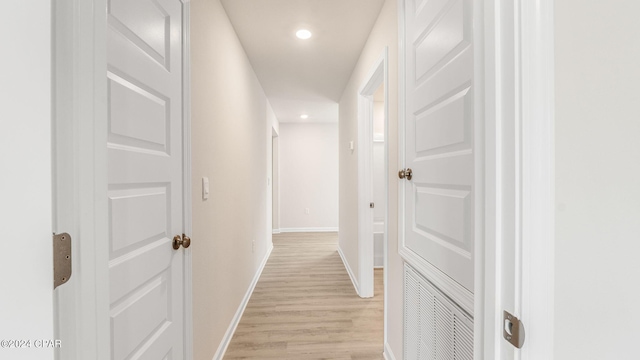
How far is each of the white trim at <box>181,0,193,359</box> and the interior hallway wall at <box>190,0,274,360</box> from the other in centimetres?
9

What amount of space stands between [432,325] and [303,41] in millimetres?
2351

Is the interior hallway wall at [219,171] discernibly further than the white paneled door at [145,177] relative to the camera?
Yes

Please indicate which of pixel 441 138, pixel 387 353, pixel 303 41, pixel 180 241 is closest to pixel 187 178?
pixel 180 241

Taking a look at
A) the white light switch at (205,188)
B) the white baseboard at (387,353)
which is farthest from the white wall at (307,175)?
the white light switch at (205,188)

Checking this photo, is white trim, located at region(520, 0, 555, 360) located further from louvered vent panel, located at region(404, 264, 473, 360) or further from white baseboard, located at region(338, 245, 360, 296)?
white baseboard, located at region(338, 245, 360, 296)

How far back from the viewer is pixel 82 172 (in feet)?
1.74

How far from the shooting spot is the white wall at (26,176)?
1.31 feet

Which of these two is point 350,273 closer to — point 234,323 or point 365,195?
point 365,195

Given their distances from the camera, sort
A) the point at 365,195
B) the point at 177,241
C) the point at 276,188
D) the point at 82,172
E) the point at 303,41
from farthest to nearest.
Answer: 1. the point at 276,188
2. the point at 365,195
3. the point at 303,41
4. the point at 177,241
5. the point at 82,172

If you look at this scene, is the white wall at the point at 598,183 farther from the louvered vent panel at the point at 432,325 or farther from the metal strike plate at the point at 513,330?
the louvered vent panel at the point at 432,325

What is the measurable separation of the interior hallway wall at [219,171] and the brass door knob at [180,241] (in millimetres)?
153

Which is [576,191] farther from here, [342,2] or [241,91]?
[241,91]

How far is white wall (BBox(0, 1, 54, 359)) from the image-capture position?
0.40m

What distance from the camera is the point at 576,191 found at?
494mm
